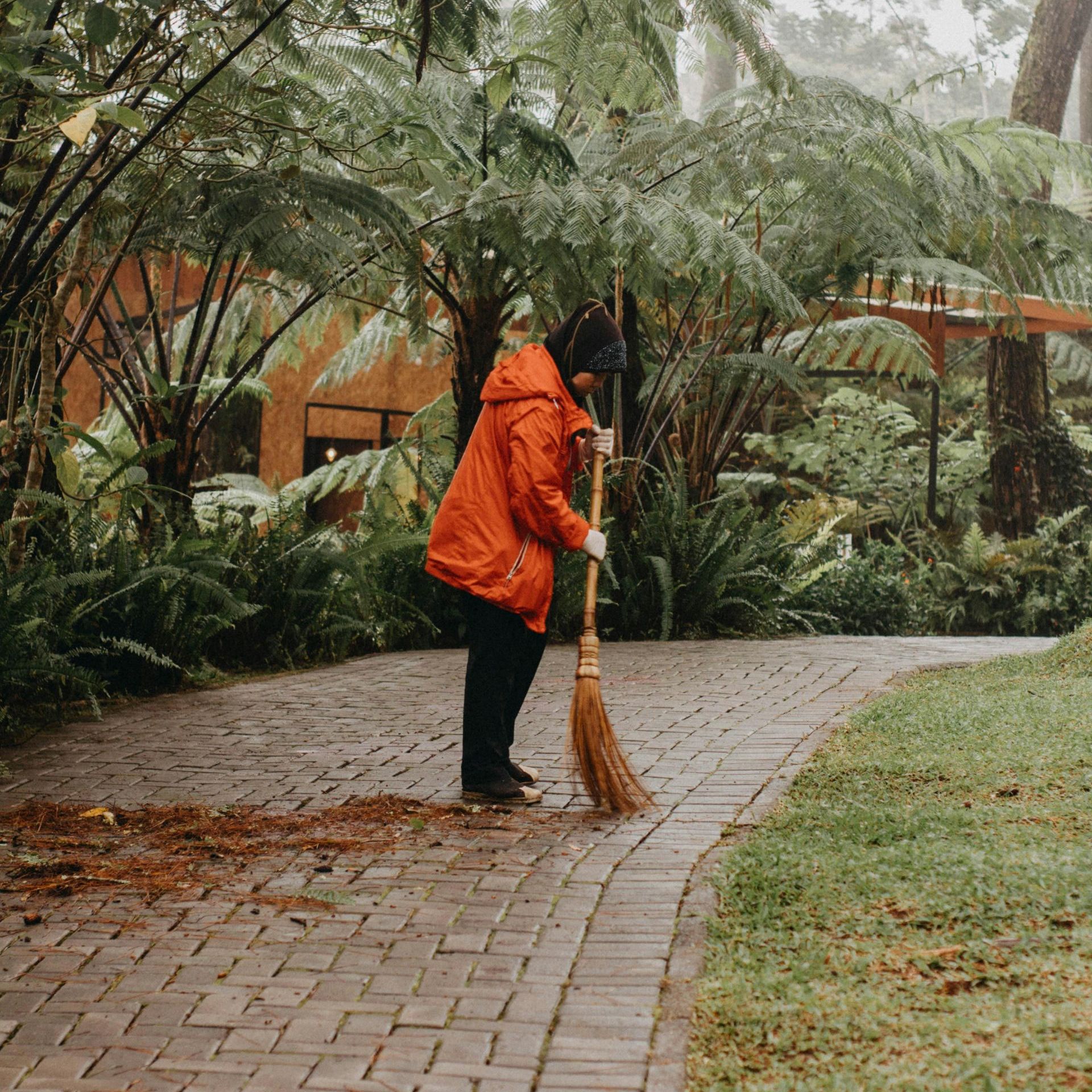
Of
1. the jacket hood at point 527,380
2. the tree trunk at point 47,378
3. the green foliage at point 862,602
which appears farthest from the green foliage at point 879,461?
the jacket hood at point 527,380

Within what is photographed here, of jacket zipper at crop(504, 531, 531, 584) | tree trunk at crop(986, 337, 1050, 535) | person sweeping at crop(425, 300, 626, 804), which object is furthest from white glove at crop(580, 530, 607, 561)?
tree trunk at crop(986, 337, 1050, 535)

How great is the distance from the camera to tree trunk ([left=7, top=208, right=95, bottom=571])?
653cm

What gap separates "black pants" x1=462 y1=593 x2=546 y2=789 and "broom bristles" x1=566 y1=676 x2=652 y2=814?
0.31 m

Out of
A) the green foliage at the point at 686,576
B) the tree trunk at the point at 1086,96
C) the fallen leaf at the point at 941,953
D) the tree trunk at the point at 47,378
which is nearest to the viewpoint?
the fallen leaf at the point at 941,953

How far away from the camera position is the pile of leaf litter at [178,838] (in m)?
3.95

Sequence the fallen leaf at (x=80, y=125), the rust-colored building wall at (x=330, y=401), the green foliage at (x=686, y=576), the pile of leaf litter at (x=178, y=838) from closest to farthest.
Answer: the fallen leaf at (x=80, y=125)
the pile of leaf litter at (x=178, y=838)
the green foliage at (x=686, y=576)
the rust-colored building wall at (x=330, y=401)

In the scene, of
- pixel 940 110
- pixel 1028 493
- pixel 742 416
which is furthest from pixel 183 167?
pixel 940 110

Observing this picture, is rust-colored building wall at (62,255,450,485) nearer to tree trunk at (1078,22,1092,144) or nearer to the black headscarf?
the black headscarf

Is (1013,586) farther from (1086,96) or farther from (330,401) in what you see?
(1086,96)

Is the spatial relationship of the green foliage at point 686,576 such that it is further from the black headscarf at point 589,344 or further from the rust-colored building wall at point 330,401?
the rust-colored building wall at point 330,401

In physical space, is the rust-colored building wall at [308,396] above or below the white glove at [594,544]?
above

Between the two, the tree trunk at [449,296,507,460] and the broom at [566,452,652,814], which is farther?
the tree trunk at [449,296,507,460]

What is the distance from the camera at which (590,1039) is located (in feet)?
9.40

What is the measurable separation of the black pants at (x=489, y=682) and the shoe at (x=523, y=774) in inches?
1.0
